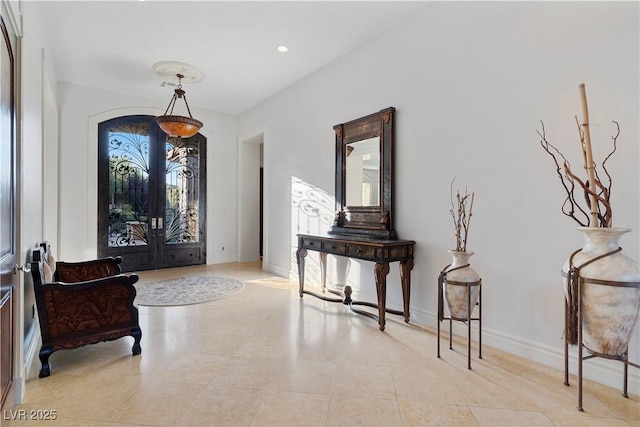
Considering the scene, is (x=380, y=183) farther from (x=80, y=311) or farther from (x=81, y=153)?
(x=81, y=153)

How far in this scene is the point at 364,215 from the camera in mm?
4145

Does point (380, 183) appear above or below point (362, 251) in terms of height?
above

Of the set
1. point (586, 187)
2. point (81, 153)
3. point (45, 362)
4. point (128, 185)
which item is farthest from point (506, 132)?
point (81, 153)

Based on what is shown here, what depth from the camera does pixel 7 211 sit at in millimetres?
1954

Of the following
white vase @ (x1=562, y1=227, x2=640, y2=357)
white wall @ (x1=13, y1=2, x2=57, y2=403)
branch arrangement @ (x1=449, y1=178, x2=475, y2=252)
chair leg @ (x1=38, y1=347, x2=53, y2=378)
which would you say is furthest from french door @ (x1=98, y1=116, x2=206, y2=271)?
white vase @ (x1=562, y1=227, x2=640, y2=357)

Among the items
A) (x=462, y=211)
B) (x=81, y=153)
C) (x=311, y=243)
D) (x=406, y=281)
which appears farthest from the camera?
(x=81, y=153)

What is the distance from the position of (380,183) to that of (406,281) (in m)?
1.17

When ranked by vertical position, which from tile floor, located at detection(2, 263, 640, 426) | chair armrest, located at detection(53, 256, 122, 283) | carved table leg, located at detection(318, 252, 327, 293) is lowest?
tile floor, located at detection(2, 263, 640, 426)

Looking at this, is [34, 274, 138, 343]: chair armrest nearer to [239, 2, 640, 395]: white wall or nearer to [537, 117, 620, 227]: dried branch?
[239, 2, 640, 395]: white wall

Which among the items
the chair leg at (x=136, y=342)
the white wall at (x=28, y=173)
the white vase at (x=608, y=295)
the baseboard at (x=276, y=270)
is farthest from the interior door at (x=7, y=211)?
the baseboard at (x=276, y=270)

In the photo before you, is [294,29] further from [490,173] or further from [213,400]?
[213,400]

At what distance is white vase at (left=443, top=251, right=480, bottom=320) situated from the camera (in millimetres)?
2660

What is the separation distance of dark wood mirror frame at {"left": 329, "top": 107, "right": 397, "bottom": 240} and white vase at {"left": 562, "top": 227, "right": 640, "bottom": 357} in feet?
6.44

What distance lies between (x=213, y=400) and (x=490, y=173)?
9.15ft
